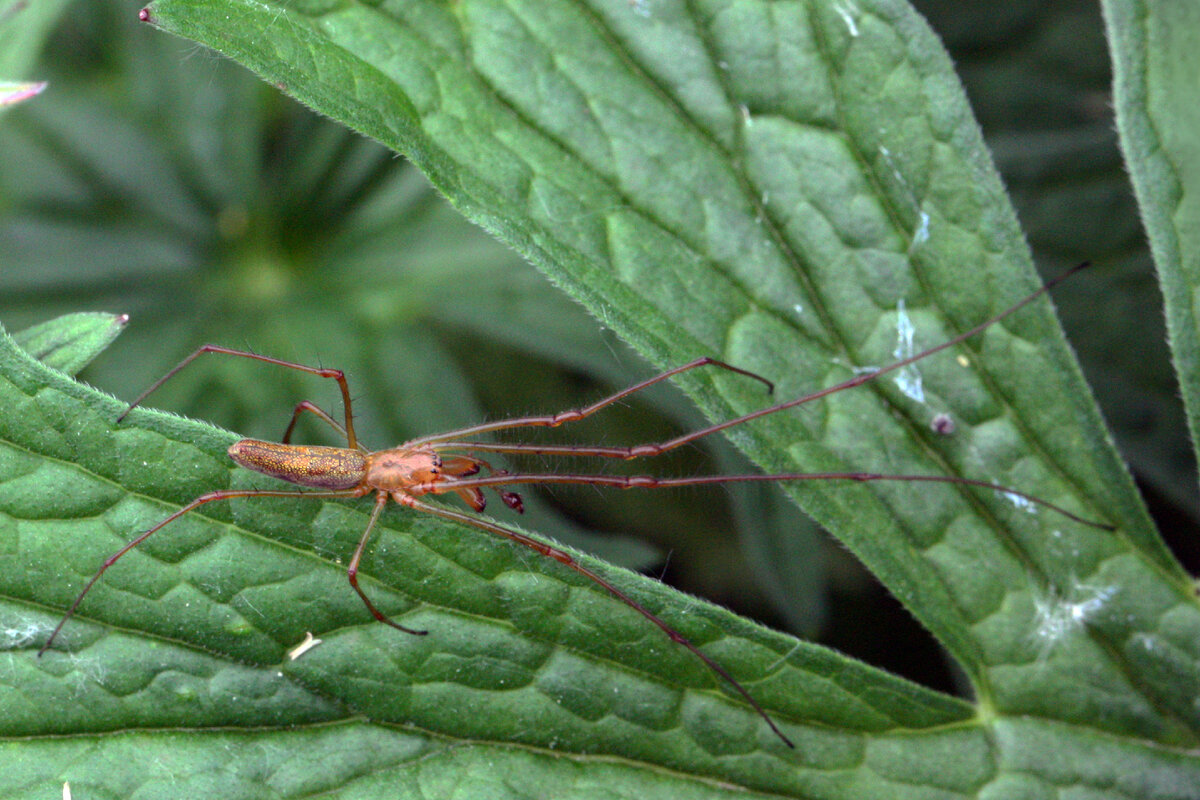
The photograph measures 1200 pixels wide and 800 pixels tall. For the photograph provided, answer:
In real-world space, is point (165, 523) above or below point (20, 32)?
below

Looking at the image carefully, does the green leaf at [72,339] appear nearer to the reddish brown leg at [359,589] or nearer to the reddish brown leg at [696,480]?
the reddish brown leg at [359,589]

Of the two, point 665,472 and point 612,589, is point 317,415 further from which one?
point 612,589

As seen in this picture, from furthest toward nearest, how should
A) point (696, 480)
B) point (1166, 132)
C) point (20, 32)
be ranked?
point (20, 32), point (696, 480), point (1166, 132)

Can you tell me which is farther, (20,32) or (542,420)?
(542,420)

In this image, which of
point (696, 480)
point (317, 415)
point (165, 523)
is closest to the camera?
point (165, 523)

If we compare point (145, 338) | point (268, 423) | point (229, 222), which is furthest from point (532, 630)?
point (229, 222)

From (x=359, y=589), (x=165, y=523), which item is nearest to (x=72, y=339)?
(x=165, y=523)

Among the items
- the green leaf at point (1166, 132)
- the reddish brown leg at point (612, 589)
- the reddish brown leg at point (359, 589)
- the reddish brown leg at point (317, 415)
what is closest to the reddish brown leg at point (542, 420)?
the reddish brown leg at point (317, 415)
